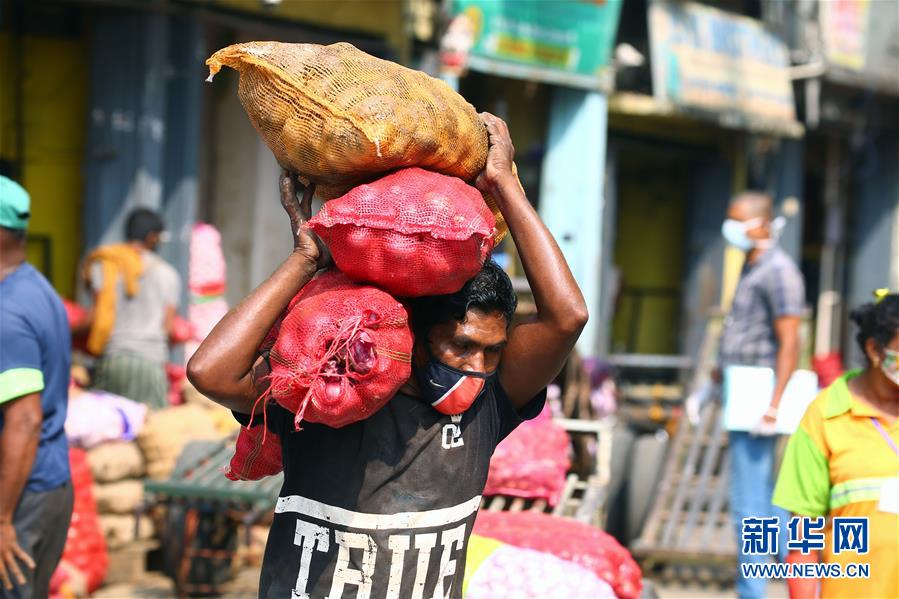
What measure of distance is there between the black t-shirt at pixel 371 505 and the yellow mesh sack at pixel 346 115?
1.80 feet

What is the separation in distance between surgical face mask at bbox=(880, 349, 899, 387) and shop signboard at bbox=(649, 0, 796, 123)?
862cm

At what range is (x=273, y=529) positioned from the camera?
8.64 feet

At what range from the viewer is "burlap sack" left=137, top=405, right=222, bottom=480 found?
22.5ft

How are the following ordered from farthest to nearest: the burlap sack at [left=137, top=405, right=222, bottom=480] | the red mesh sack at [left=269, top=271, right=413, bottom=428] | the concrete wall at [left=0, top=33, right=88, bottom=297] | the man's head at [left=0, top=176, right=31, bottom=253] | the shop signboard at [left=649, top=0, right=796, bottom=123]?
the shop signboard at [left=649, top=0, right=796, bottom=123] < the concrete wall at [left=0, top=33, right=88, bottom=297] < the burlap sack at [left=137, top=405, right=222, bottom=480] < the man's head at [left=0, top=176, right=31, bottom=253] < the red mesh sack at [left=269, top=271, right=413, bottom=428]

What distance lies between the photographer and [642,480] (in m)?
7.10

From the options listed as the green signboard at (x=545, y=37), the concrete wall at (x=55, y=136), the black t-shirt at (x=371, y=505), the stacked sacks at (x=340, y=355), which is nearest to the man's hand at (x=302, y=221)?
the stacked sacks at (x=340, y=355)

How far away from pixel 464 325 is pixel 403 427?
27 centimetres

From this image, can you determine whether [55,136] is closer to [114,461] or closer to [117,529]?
[114,461]

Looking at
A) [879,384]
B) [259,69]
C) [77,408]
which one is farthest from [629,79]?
[259,69]

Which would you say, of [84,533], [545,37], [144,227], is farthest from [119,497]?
[545,37]

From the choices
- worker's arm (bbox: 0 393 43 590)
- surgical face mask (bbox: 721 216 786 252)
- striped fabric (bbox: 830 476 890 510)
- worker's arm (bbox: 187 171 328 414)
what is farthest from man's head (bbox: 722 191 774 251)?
worker's arm (bbox: 187 171 328 414)

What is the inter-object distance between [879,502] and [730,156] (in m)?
10.6

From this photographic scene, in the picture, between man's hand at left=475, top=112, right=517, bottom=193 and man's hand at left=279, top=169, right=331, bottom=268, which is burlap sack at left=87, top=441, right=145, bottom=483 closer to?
man's hand at left=279, top=169, right=331, bottom=268

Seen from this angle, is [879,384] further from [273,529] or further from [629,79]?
[629,79]
